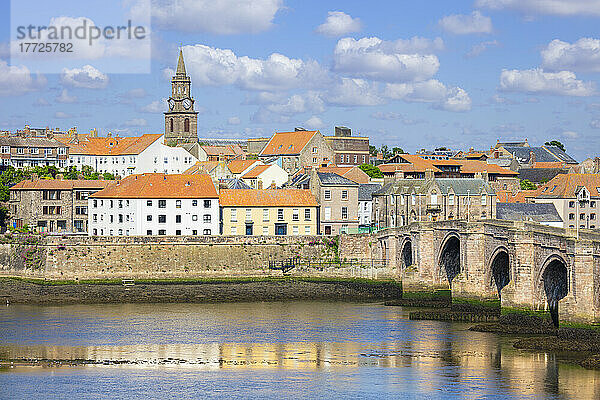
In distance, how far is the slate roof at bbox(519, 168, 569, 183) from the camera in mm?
123312

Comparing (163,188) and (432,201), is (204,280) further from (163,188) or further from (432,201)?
(432,201)

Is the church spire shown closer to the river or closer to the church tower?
the church tower

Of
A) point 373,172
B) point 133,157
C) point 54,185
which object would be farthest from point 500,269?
point 133,157

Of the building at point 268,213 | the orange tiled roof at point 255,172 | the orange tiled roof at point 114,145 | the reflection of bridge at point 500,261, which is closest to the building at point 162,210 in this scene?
the building at point 268,213

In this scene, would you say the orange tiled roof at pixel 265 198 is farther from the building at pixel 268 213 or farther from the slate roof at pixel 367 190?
the slate roof at pixel 367 190

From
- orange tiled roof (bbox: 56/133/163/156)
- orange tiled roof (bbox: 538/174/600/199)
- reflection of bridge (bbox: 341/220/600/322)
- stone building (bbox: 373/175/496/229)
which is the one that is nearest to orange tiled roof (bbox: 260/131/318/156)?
orange tiled roof (bbox: 56/133/163/156)

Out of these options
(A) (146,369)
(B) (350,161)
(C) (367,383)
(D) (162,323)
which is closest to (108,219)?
(D) (162,323)

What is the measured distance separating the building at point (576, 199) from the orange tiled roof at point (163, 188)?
33.6 metres

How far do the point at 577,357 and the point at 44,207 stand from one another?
5732 centimetres

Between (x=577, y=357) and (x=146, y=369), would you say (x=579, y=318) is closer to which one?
(x=577, y=357)

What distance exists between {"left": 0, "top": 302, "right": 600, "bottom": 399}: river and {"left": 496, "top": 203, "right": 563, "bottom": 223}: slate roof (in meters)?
27.3

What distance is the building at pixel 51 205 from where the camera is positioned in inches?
3536

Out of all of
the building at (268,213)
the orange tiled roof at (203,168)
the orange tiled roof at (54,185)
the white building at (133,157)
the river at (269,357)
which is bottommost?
the river at (269,357)

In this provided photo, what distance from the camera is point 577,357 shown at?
151 ft
